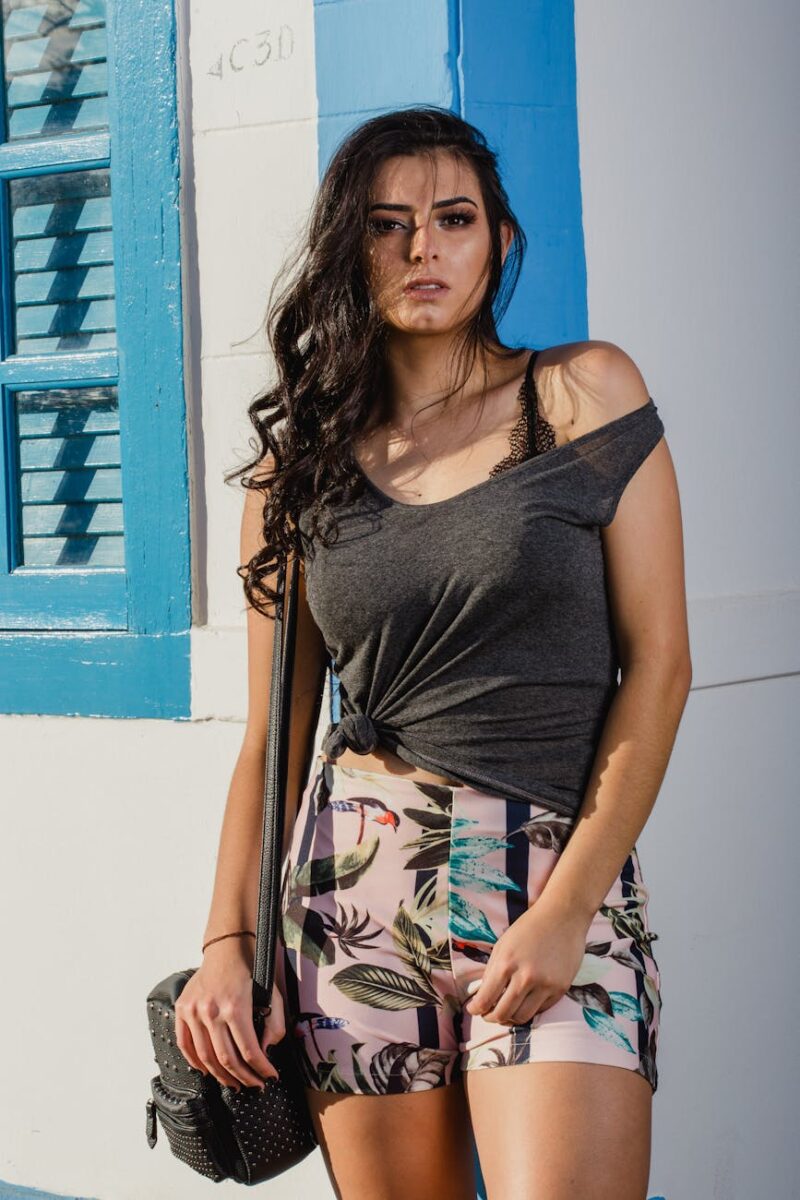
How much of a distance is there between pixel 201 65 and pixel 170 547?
98 centimetres

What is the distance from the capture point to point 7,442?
3164mm

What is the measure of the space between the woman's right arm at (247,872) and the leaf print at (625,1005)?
0.48 metres

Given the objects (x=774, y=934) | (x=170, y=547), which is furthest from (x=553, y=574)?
(x=774, y=934)

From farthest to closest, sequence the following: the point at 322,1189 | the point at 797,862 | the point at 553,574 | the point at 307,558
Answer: the point at 797,862, the point at 322,1189, the point at 307,558, the point at 553,574

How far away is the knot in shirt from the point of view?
1.99m

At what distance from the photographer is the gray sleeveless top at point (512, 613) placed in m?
1.87

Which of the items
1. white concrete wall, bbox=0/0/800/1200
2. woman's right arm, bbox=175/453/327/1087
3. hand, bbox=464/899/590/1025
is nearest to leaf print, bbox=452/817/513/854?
hand, bbox=464/899/590/1025

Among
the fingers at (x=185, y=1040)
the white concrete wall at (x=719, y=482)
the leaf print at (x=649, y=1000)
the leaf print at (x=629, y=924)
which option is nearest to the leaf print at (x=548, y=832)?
the leaf print at (x=629, y=924)

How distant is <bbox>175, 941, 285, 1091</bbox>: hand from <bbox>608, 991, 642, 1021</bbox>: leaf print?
48 centimetres

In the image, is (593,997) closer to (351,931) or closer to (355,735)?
(351,931)

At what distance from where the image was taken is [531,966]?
68.7 inches

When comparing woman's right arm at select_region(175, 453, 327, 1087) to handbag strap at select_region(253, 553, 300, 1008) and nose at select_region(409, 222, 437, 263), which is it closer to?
handbag strap at select_region(253, 553, 300, 1008)

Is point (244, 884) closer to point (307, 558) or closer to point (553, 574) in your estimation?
point (307, 558)

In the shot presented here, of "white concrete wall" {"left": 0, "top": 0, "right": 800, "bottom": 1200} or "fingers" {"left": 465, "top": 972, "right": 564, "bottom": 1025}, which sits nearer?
"fingers" {"left": 465, "top": 972, "right": 564, "bottom": 1025}
